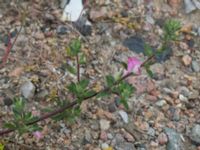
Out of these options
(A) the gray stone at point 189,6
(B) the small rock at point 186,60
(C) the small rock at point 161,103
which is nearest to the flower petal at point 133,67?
(C) the small rock at point 161,103

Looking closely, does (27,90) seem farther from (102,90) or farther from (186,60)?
(186,60)

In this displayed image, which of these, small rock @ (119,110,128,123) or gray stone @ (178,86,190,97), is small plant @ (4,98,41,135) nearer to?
small rock @ (119,110,128,123)

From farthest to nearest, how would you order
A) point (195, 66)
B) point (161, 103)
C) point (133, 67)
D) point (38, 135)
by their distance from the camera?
point (195, 66) < point (161, 103) < point (38, 135) < point (133, 67)

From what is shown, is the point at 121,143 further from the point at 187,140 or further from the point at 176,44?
the point at 176,44

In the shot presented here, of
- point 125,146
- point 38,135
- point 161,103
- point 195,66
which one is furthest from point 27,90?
point 195,66

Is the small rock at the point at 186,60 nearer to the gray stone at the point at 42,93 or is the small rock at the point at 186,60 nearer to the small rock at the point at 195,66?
the small rock at the point at 195,66

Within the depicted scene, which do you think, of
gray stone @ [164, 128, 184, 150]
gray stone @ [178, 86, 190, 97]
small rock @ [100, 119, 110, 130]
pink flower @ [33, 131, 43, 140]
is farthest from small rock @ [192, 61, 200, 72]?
pink flower @ [33, 131, 43, 140]
